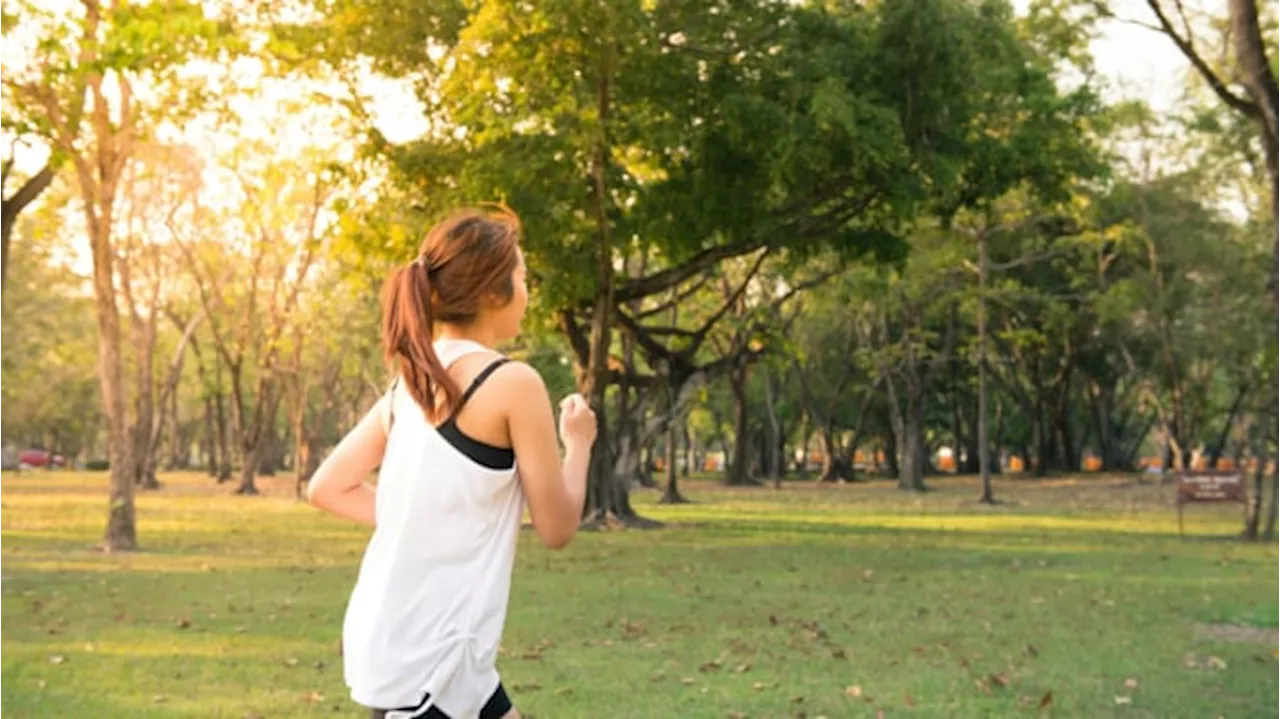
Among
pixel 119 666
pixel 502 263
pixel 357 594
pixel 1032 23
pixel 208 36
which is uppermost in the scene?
pixel 1032 23

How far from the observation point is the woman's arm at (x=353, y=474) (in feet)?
10.8

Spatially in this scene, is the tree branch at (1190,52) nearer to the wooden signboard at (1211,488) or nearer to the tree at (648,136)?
the tree at (648,136)

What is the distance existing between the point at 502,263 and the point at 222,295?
154 ft

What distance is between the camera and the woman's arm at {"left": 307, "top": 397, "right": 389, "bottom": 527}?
3283mm

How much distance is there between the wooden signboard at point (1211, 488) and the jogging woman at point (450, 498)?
23372mm

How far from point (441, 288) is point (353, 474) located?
0.52 meters

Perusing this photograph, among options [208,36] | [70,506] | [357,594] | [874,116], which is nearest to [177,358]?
[70,506]

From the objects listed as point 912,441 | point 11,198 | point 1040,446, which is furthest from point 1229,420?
point 11,198

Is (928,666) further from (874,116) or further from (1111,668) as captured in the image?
(874,116)

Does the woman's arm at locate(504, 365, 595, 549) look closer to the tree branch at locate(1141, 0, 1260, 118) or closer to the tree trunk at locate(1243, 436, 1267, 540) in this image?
the tree branch at locate(1141, 0, 1260, 118)

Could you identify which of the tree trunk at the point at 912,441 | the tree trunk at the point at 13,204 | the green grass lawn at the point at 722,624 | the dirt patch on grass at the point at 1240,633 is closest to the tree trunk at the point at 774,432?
the tree trunk at the point at 912,441

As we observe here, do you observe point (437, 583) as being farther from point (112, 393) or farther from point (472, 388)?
point (112, 393)

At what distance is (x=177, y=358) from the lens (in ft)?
181

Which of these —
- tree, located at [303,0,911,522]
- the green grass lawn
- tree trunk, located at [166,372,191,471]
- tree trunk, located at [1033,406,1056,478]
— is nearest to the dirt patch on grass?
the green grass lawn
